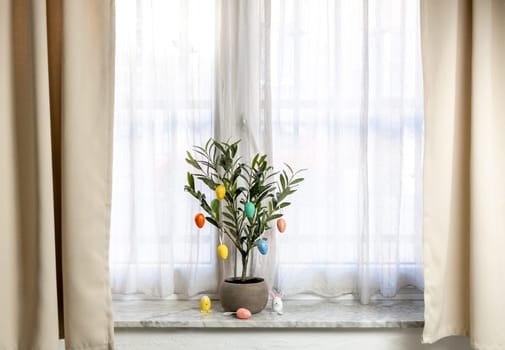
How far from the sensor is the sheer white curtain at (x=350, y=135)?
2.69 metres

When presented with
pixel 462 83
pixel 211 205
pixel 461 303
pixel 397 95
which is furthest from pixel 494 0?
pixel 211 205

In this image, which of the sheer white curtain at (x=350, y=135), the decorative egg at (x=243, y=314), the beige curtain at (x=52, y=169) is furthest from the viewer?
the sheer white curtain at (x=350, y=135)

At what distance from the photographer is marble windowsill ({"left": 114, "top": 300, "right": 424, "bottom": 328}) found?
2479mm

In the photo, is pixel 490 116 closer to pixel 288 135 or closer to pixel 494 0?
pixel 494 0

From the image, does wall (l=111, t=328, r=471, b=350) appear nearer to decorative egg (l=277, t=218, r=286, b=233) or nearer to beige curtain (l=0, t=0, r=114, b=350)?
beige curtain (l=0, t=0, r=114, b=350)

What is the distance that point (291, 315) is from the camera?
255cm

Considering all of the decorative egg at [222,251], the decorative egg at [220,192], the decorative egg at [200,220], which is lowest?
the decorative egg at [222,251]

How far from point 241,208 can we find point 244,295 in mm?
355

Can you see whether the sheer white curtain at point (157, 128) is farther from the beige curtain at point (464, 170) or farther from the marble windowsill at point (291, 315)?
the beige curtain at point (464, 170)

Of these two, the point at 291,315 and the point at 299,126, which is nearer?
the point at 291,315

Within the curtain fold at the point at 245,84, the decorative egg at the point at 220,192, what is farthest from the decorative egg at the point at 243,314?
the decorative egg at the point at 220,192

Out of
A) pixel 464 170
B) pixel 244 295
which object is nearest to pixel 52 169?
pixel 244 295

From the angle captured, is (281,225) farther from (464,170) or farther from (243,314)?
(464,170)

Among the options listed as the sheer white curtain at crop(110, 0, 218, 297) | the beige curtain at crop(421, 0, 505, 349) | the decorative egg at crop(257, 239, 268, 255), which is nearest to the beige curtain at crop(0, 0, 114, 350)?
the sheer white curtain at crop(110, 0, 218, 297)
